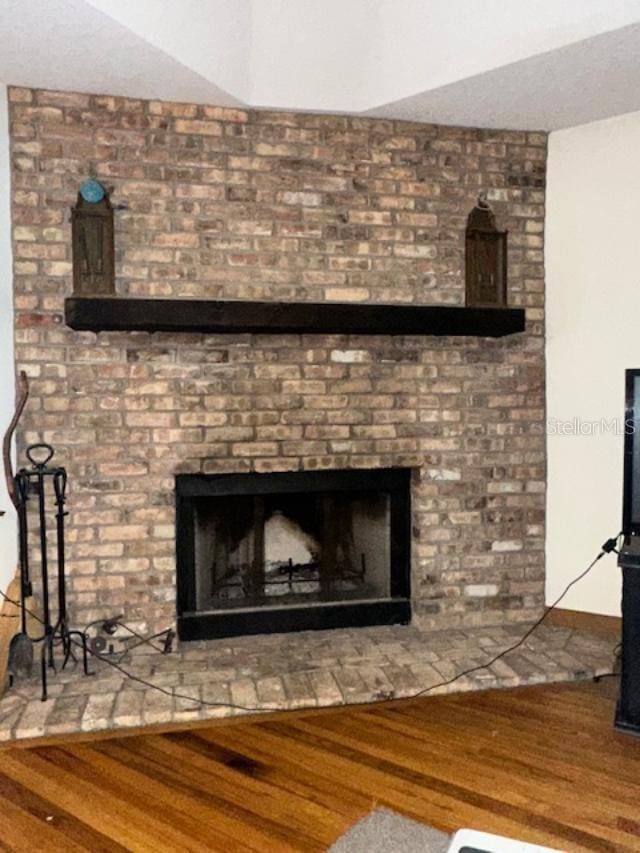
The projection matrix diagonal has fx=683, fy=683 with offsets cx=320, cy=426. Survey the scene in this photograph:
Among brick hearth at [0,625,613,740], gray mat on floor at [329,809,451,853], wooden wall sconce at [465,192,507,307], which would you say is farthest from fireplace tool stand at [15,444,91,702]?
wooden wall sconce at [465,192,507,307]

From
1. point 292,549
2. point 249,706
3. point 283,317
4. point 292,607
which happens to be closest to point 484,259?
point 283,317

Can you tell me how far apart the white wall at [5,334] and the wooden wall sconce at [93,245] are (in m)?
0.26

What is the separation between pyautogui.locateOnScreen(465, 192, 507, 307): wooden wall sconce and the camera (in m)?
3.14

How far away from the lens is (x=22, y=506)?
8.82ft

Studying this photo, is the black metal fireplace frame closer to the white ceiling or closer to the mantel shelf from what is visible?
the mantel shelf

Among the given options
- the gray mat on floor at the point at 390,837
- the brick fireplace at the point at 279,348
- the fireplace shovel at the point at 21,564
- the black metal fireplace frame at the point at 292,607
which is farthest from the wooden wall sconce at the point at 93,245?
the gray mat on floor at the point at 390,837

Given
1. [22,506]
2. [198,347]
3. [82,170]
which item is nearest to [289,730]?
[22,506]

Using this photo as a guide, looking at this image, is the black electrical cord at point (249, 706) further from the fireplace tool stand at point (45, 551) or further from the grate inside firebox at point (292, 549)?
the grate inside firebox at point (292, 549)

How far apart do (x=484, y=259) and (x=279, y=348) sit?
105 centimetres

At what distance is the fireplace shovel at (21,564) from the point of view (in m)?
2.62

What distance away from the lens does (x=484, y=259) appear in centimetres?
317

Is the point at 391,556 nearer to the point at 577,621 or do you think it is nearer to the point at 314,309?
the point at 577,621

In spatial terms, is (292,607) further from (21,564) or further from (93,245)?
(93,245)

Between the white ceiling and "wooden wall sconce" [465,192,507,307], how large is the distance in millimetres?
410
